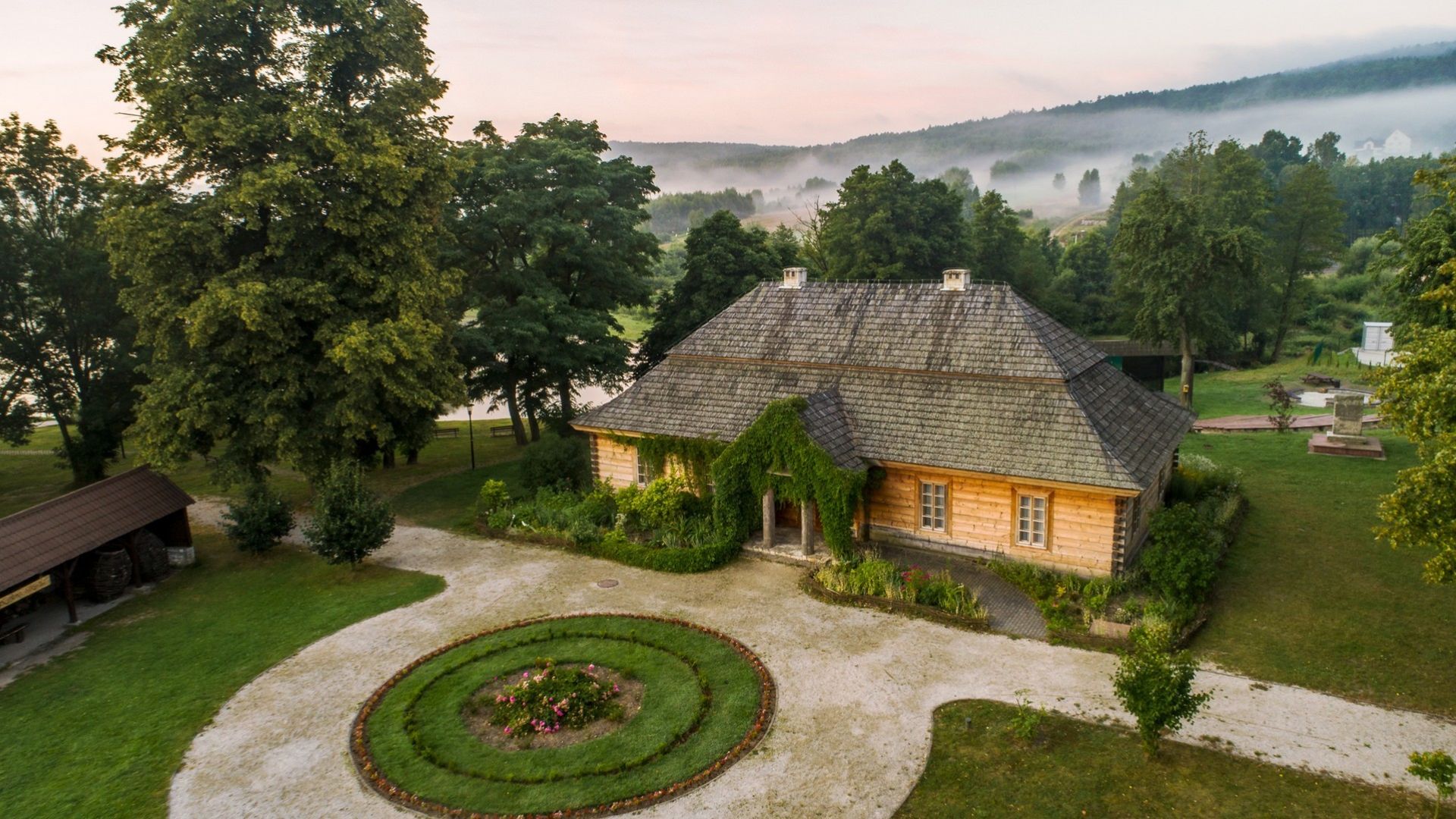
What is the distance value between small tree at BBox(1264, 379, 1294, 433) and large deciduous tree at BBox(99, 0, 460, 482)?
31.3 meters

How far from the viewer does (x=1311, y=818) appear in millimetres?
10805

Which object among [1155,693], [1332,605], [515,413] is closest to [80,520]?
[515,413]

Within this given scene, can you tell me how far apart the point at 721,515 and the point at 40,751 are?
1389cm

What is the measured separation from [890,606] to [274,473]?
1016 inches

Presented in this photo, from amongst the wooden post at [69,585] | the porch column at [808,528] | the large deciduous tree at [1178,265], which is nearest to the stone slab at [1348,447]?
the large deciduous tree at [1178,265]

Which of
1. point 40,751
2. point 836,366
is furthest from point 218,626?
point 836,366

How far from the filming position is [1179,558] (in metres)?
16.5

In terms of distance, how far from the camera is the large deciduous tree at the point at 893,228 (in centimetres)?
4547

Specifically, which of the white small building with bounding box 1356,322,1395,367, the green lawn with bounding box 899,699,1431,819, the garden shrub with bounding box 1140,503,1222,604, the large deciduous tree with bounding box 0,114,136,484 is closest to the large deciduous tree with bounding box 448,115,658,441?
the large deciduous tree with bounding box 0,114,136,484

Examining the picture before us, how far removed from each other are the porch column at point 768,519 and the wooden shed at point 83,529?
51.7 feet

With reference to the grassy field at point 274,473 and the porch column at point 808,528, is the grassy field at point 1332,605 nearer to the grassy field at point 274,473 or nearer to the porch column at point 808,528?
the porch column at point 808,528

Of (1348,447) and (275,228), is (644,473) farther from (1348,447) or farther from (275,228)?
(1348,447)

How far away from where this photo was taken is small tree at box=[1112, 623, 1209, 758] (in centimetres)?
1173

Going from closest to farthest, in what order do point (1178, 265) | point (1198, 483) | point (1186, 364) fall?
point (1198, 483)
point (1178, 265)
point (1186, 364)
